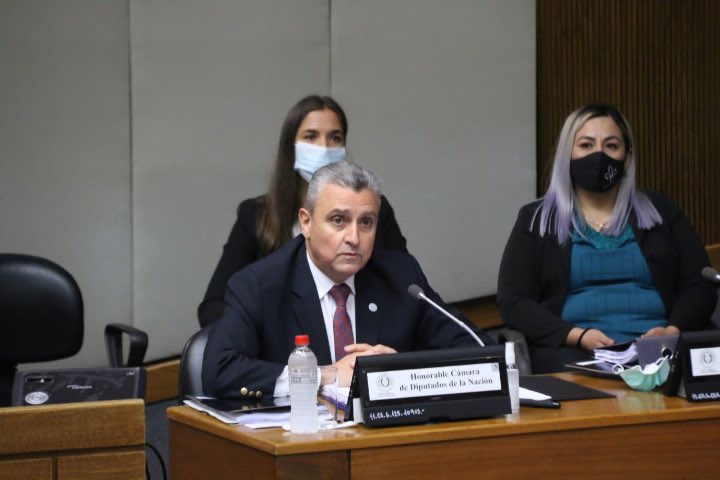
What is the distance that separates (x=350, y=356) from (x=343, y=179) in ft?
1.58

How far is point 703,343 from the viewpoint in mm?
2629

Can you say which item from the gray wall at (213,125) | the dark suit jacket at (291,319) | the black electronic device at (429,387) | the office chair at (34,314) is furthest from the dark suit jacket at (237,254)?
the black electronic device at (429,387)

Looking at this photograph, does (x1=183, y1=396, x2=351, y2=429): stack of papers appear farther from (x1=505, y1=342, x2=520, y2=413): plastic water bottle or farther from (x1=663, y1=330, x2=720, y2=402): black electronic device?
(x1=663, y1=330, x2=720, y2=402): black electronic device

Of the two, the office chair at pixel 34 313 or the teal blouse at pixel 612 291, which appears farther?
the teal blouse at pixel 612 291

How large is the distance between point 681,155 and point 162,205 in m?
3.62

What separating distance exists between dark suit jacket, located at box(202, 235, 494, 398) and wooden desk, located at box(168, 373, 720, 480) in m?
0.21

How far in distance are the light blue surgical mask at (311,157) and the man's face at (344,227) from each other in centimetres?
103

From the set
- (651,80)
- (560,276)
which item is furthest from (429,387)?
(651,80)

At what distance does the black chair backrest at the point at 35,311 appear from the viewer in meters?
3.50

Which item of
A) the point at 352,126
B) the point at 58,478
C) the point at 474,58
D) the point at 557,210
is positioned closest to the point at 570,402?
the point at 58,478

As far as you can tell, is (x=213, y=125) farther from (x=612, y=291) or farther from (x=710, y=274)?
(x=710, y=274)

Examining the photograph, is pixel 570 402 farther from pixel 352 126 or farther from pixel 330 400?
pixel 352 126

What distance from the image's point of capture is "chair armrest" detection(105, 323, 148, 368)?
3.66m

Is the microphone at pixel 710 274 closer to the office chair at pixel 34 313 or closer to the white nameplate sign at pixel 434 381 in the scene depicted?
the white nameplate sign at pixel 434 381
